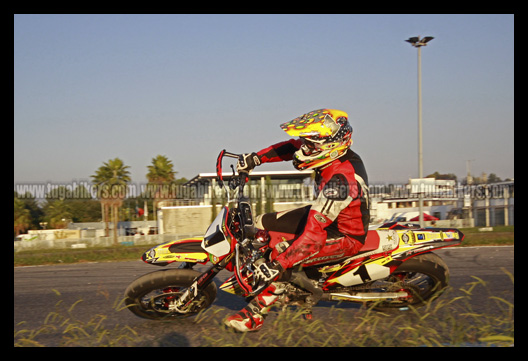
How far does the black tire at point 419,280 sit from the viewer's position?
513 centimetres

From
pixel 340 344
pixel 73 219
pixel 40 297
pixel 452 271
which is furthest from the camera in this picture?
pixel 73 219

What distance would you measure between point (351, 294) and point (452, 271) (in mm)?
Result: 3552

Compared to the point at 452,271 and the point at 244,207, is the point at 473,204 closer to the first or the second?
the point at 452,271

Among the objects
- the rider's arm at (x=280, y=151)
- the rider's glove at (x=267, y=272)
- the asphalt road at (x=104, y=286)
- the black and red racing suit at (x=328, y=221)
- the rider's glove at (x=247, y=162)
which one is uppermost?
the rider's arm at (x=280, y=151)

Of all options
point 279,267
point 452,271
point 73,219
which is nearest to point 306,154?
point 279,267

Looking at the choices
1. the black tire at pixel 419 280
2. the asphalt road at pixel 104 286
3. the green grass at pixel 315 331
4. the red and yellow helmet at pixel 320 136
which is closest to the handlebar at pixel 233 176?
the red and yellow helmet at pixel 320 136

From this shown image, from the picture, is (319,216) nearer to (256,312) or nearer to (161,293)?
(256,312)

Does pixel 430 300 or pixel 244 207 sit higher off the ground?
pixel 244 207

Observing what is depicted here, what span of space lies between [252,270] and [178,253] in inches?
30.8

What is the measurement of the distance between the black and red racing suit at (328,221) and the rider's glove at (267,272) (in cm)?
7

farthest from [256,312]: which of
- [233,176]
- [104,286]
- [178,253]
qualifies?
[104,286]

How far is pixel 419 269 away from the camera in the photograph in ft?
16.8

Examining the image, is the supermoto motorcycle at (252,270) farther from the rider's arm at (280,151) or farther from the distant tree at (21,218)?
the distant tree at (21,218)

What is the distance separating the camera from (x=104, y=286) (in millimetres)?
7344
